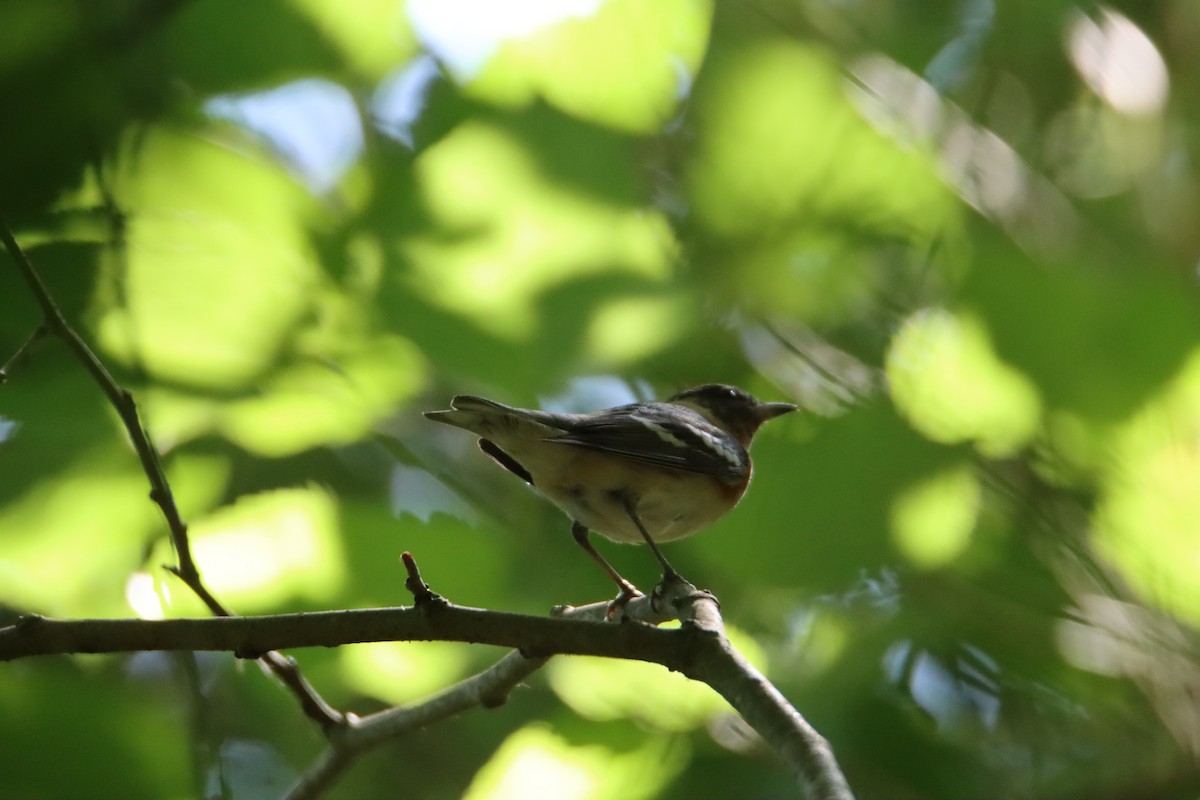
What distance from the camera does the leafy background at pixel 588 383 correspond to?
2.91 metres

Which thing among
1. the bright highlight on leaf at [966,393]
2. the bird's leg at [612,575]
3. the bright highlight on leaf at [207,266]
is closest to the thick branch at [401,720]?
the bird's leg at [612,575]

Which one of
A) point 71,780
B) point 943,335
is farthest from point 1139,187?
point 71,780

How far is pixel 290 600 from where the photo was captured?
3174mm

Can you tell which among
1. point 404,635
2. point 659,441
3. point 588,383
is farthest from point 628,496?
point 404,635

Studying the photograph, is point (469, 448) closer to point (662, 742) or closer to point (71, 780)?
point (662, 742)

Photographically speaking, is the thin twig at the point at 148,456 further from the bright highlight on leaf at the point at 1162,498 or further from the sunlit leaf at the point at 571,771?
the bright highlight on leaf at the point at 1162,498

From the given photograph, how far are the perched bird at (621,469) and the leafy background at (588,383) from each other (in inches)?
5.8

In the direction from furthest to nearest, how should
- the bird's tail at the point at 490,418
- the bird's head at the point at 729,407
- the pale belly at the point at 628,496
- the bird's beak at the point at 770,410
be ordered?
the bird's head at the point at 729,407 < the bird's beak at the point at 770,410 < the pale belly at the point at 628,496 < the bird's tail at the point at 490,418

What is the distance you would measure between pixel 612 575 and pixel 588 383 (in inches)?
32.7

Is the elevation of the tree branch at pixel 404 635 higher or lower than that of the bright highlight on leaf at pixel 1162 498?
higher

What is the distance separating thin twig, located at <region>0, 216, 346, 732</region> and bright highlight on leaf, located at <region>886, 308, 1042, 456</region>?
5.74ft

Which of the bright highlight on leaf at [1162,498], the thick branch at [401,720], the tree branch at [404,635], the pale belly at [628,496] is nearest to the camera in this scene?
the tree branch at [404,635]

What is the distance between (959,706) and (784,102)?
197cm

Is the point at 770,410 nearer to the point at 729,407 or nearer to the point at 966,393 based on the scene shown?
the point at 729,407
